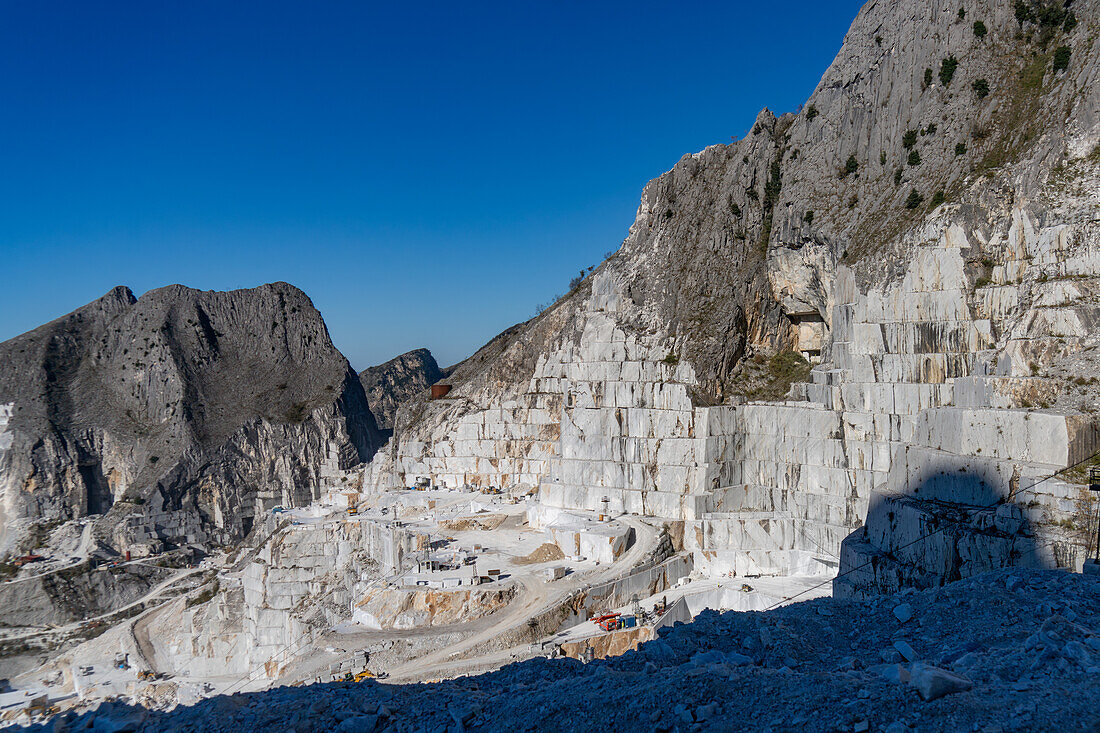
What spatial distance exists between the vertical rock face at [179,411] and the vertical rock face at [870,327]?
35.2 metres

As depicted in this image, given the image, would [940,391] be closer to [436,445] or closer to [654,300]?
[654,300]

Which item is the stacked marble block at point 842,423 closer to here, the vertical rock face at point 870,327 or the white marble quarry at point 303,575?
the vertical rock face at point 870,327

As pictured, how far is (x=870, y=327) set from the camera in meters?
32.4

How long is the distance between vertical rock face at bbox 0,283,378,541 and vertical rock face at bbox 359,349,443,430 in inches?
914

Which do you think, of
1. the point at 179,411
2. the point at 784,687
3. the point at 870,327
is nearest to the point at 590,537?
the point at 870,327

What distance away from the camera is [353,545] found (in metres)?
46.4

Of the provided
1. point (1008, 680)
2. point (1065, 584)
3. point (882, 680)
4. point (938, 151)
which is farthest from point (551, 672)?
point (938, 151)

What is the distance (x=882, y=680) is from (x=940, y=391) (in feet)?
80.6

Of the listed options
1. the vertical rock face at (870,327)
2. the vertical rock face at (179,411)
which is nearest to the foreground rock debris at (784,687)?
the vertical rock face at (870,327)

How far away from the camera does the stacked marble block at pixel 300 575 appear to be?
43.6 m

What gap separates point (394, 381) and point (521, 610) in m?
93.0

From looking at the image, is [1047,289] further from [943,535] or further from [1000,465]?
[943,535]

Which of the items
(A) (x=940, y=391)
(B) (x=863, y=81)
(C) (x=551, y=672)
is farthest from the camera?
(B) (x=863, y=81)

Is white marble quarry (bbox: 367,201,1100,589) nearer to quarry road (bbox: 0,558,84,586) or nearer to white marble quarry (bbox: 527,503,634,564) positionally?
white marble quarry (bbox: 527,503,634,564)
